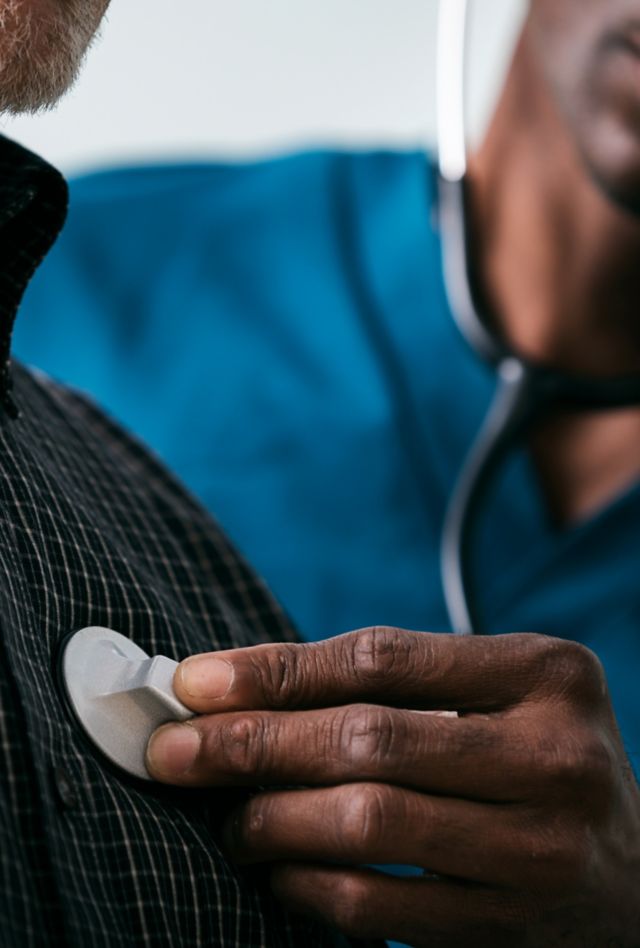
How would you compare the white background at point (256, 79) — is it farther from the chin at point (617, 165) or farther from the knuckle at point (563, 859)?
the knuckle at point (563, 859)

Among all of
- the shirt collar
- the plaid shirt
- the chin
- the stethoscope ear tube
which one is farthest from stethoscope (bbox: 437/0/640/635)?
the shirt collar

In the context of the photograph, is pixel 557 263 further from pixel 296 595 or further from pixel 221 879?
pixel 221 879

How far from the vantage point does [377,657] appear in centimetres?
43

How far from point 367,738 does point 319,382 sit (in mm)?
619

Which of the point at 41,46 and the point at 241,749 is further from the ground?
the point at 41,46

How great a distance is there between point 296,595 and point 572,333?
0.35m

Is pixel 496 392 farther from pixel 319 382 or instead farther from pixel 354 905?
pixel 354 905

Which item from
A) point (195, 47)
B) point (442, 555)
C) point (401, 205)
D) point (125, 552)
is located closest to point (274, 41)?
point (195, 47)

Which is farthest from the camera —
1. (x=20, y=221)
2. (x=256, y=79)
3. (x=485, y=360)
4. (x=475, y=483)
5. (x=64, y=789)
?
(x=256, y=79)

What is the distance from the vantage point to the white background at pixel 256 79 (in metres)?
1.20

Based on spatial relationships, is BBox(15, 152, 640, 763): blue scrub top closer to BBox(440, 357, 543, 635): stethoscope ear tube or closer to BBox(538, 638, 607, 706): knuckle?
BBox(440, 357, 543, 635): stethoscope ear tube

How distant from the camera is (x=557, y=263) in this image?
1.04 meters

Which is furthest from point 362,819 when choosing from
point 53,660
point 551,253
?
point 551,253

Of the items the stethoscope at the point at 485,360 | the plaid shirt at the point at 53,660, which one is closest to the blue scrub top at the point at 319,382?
the stethoscope at the point at 485,360
